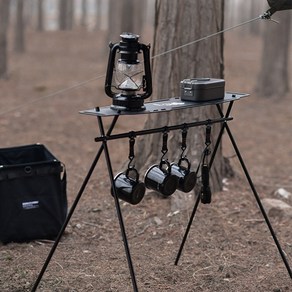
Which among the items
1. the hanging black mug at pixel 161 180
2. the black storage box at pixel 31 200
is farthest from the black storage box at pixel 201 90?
the black storage box at pixel 31 200

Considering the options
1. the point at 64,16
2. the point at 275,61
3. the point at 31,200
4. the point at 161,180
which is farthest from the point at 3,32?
the point at 64,16

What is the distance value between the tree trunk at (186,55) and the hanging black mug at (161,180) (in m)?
1.83

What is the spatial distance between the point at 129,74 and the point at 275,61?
35.0ft

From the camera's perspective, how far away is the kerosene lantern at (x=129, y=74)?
136 inches

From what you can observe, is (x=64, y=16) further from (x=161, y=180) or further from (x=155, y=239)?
(x=161, y=180)

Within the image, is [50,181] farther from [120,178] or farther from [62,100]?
[62,100]

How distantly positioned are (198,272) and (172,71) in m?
2.01

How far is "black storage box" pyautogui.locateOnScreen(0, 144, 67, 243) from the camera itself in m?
4.66

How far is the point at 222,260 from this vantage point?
15.4 ft

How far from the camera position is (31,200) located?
4766 millimetres

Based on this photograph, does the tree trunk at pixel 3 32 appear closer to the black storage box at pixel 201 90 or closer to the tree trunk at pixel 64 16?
the black storage box at pixel 201 90

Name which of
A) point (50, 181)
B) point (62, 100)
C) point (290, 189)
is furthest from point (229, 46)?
point (50, 181)

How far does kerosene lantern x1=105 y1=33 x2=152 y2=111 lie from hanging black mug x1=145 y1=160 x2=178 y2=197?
535mm

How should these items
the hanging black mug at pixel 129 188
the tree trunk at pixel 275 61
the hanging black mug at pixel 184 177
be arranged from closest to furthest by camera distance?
the hanging black mug at pixel 129 188 < the hanging black mug at pixel 184 177 < the tree trunk at pixel 275 61
